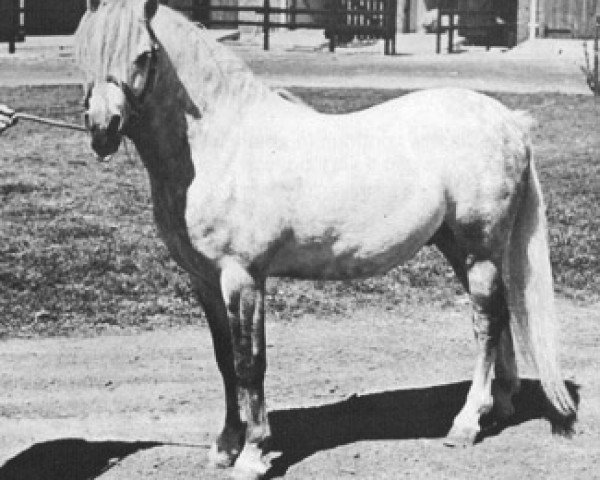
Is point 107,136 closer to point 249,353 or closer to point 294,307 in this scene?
point 249,353

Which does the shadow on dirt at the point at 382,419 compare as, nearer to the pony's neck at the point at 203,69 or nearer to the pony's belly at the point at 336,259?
the pony's belly at the point at 336,259

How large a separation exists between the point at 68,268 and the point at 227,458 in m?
4.10

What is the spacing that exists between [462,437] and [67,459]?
1.75 m

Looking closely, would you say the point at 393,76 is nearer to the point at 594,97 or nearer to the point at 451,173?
the point at 594,97

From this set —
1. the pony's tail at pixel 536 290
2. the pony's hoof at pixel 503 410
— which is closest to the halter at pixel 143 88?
the pony's tail at pixel 536 290

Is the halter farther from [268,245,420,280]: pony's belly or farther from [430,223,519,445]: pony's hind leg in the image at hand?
[430,223,519,445]: pony's hind leg

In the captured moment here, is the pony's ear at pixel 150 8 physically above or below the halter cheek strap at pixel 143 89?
above

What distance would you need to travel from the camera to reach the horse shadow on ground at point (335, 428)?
5.29 m

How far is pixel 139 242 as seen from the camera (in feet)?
32.7

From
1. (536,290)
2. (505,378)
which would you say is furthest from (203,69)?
(505,378)

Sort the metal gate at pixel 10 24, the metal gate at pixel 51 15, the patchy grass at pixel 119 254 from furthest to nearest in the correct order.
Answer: the metal gate at pixel 51 15, the metal gate at pixel 10 24, the patchy grass at pixel 119 254

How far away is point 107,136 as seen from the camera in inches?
179

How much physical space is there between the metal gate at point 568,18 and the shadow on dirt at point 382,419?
21358 mm

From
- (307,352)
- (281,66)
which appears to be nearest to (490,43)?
(281,66)
